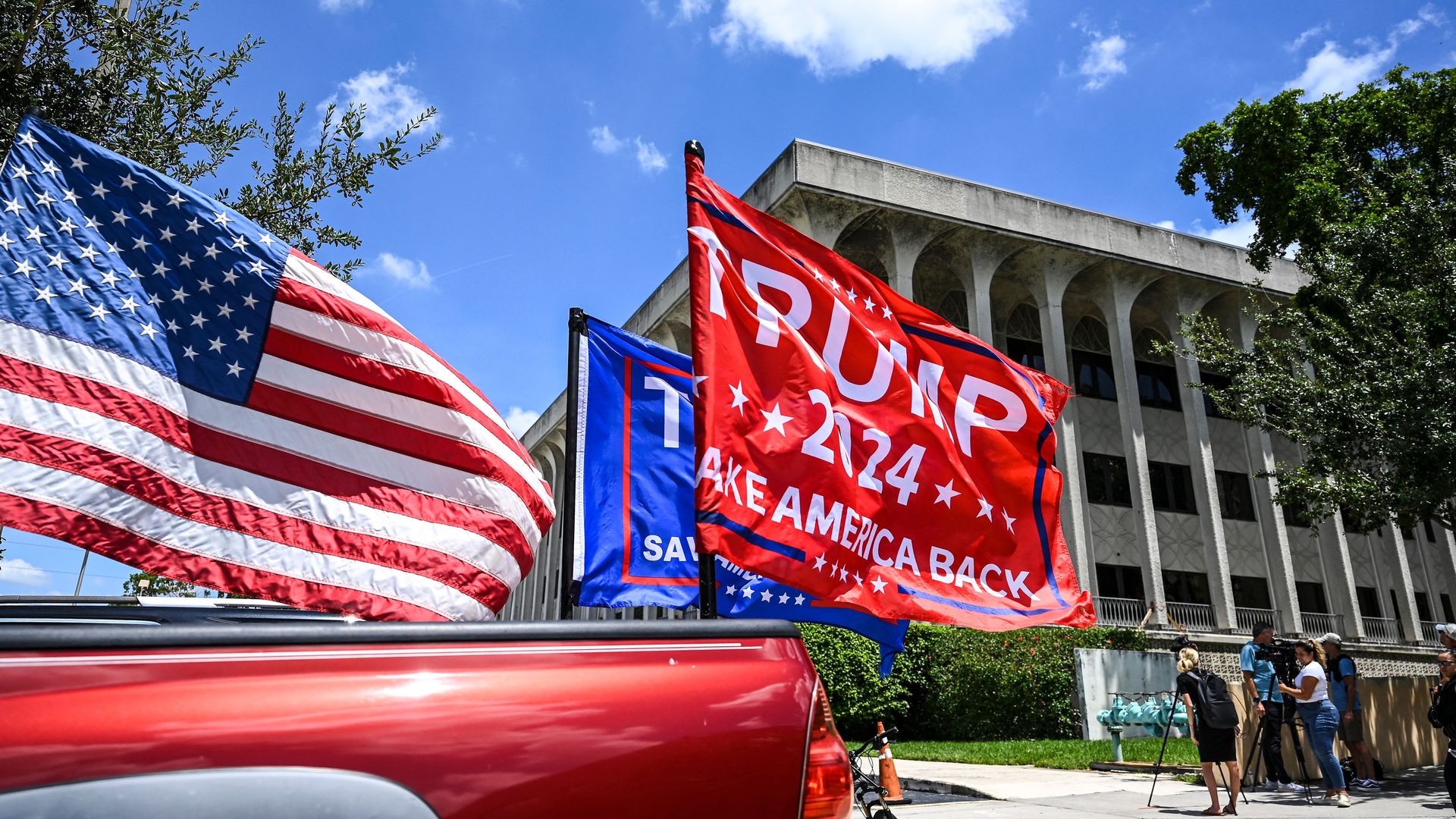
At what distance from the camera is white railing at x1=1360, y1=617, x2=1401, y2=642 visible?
1211 inches

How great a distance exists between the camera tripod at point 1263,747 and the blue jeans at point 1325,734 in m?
0.81

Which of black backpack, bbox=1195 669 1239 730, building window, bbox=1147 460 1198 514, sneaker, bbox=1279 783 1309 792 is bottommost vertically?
sneaker, bbox=1279 783 1309 792

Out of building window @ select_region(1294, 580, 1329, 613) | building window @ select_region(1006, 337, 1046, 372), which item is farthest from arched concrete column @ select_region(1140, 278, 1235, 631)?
building window @ select_region(1006, 337, 1046, 372)

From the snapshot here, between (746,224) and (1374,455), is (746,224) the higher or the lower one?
the lower one

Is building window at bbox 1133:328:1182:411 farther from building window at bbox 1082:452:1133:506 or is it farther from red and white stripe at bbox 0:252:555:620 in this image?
red and white stripe at bbox 0:252:555:620

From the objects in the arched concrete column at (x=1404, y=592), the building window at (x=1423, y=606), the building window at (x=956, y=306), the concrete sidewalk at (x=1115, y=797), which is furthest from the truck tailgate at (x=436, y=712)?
the building window at (x=1423, y=606)

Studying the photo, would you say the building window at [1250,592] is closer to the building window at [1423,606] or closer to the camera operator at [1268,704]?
the building window at [1423,606]

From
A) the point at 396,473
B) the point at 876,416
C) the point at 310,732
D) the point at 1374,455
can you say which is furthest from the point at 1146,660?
the point at 310,732

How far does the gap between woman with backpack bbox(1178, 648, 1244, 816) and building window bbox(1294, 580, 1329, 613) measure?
2501cm

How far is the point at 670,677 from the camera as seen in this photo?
201 centimetres

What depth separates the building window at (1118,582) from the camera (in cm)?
2784

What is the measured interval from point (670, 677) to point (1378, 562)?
38263mm

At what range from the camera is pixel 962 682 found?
20.8 meters

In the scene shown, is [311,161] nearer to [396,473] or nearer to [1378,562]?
[396,473]
